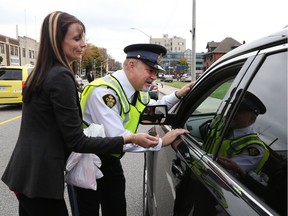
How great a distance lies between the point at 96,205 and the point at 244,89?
1.48m

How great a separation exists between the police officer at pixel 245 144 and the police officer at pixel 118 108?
666 mm

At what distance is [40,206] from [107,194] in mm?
724

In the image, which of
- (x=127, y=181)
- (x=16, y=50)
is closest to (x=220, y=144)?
(x=127, y=181)

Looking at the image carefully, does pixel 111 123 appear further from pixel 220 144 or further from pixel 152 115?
pixel 220 144

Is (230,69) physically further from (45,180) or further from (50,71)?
(45,180)

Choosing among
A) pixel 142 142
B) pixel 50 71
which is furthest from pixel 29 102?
pixel 142 142

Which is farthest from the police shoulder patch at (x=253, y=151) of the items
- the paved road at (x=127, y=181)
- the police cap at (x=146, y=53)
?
the paved road at (x=127, y=181)

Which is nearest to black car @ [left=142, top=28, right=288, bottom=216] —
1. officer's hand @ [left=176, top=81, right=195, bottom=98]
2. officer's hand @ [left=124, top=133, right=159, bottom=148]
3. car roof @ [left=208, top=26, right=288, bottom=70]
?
car roof @ [left=208, top=26, right=288, bottom=70]

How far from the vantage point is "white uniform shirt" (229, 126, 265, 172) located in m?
1.32

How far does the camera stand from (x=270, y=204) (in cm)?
109

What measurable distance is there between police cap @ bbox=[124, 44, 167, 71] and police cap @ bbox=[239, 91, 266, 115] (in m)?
0.97

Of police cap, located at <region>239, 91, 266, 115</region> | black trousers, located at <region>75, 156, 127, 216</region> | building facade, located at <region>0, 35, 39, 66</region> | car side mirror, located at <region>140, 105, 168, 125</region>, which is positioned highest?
building facade, located at <region>0, 35, 39, 66</region>

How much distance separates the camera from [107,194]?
99.3 inches

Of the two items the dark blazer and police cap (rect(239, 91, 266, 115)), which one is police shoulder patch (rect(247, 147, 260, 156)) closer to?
police cap (rect(239, 91, 266, 115))
